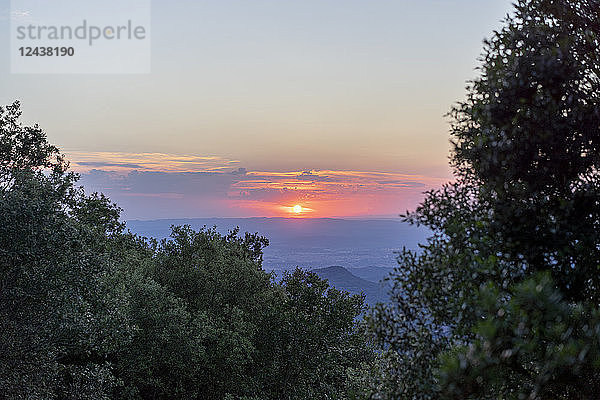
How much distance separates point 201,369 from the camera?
103 feet

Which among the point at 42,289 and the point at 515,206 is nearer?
the point at 515,206

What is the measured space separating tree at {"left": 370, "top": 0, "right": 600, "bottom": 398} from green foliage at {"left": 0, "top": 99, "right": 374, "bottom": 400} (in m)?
5.43

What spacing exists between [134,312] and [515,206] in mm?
25445

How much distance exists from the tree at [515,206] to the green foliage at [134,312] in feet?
17.8

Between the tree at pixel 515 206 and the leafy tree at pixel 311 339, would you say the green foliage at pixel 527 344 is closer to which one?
the tree at pixel 515 206

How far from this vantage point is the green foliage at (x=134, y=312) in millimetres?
18125

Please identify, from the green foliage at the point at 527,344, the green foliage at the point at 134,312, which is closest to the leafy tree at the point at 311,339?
the green foliage at the point at 134,312

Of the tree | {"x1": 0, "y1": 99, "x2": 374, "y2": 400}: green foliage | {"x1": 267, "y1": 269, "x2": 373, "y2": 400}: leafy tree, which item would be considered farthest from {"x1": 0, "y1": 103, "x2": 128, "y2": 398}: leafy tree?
the tree

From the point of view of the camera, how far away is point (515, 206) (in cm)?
1169

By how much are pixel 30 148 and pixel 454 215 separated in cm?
2172

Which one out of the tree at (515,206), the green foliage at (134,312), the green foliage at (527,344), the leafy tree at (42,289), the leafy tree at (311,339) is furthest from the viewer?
the leafy tree at (311,339)

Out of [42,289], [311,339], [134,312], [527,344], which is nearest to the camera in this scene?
[527,344]

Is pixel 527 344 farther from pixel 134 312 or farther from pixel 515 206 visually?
pixel 134 312

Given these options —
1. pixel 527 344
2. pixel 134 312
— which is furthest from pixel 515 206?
pixel 134 312
